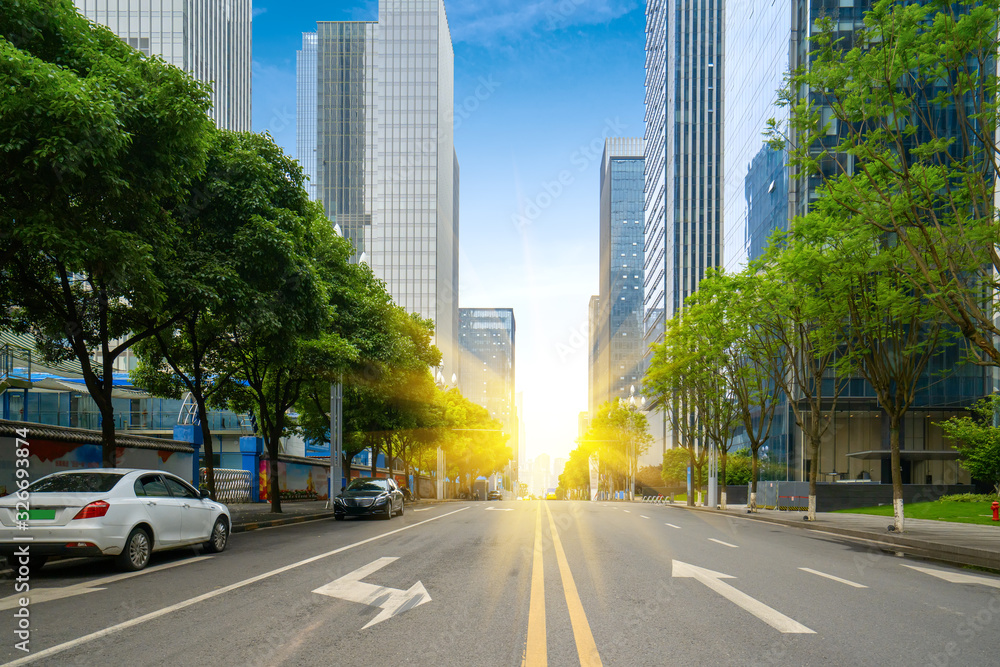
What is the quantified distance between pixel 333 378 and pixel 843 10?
39.9 metres

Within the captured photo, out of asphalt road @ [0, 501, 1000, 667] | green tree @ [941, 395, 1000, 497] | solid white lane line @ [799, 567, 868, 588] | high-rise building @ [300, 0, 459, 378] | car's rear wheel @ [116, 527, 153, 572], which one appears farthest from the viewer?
high-rise building @ [300, 0, 459, 378]

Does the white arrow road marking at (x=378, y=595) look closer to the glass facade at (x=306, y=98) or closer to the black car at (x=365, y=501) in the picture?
the black car at (x=365, y=501)

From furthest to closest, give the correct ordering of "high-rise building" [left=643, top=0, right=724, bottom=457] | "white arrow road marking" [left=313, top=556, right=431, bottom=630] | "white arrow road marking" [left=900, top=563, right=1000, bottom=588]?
"high-rise building" [left=643, top=0, right=724, bottom=457] < "white arrow road marking" [left=900, top=563, right=1000, bottom=588] < "white arrow road marking" [left=313, top=556, right=431, bottom=630]

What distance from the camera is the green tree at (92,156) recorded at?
9.48m

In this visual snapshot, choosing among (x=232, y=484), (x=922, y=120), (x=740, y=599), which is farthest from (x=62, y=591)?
(x=232, y=484)

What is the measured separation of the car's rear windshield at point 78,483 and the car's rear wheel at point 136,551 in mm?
748

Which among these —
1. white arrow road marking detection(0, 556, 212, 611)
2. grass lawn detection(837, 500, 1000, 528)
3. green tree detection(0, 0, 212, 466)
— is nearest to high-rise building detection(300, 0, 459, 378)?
grass lawn detection(837, 500, 1000, 528)

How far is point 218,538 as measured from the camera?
41.2 ft

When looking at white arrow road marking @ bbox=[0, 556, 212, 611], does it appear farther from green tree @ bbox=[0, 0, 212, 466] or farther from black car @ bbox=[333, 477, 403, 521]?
black car @ bbox=[333, 477, 403, 521]

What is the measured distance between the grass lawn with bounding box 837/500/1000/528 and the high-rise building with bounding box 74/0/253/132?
70382mm

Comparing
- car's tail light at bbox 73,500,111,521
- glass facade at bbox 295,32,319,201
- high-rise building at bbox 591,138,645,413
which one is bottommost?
car's tail light at bbox 73,500,111,521

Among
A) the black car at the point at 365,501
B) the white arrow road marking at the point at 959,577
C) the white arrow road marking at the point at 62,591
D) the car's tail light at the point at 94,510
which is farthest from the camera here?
the black car at the point at 365,501

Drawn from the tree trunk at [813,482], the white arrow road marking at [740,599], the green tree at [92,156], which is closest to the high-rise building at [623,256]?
the tree trunk at [813,482]

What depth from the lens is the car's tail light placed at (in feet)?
30.9
